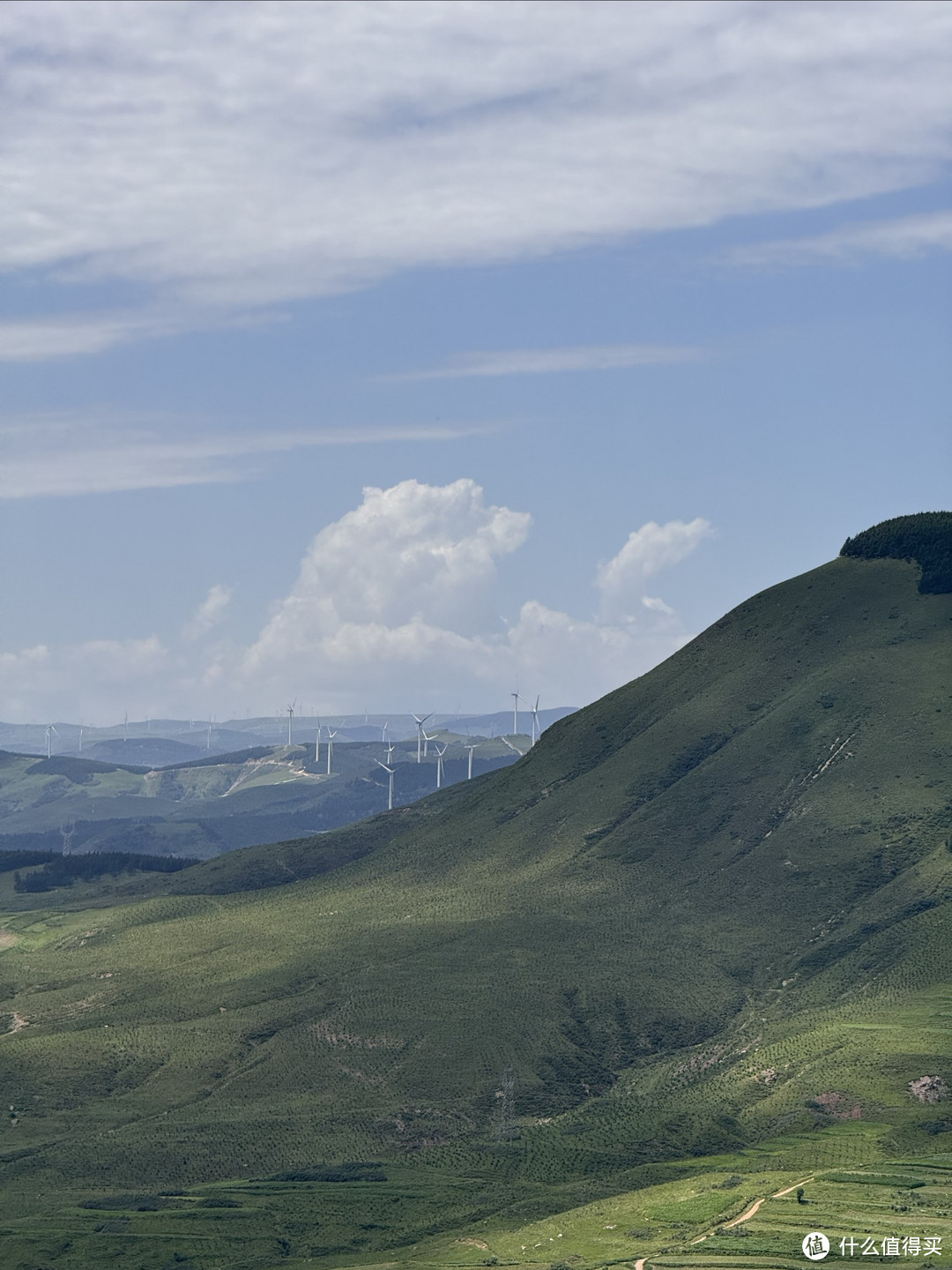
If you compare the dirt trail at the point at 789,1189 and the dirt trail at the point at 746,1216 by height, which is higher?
the dirt trail at the point at 789,1189

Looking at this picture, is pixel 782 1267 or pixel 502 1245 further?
pixel 502 1245

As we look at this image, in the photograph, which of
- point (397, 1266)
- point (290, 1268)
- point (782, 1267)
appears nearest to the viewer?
point (782, 1267)

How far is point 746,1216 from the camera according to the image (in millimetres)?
179625

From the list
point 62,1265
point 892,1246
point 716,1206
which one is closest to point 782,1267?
point 892,1246

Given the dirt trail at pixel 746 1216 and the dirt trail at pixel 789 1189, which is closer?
the dirt trail at pixel 746 1216

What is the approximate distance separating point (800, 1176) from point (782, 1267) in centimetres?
4146

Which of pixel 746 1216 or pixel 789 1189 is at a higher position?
pixel 789 1189

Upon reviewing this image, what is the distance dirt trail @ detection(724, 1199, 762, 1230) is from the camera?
6944 inches

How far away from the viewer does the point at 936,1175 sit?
192 meters

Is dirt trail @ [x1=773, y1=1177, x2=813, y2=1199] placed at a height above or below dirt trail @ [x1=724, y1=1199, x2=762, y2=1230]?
above

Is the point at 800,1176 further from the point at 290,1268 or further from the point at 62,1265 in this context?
the point at 62,1265

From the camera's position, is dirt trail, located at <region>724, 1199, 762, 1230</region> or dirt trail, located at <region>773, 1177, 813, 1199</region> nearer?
dirt trail, located at <region>724, 1199, 762, 1230</region>

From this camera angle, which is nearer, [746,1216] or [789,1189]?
[746,1216]

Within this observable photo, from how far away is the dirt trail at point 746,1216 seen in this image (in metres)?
176
